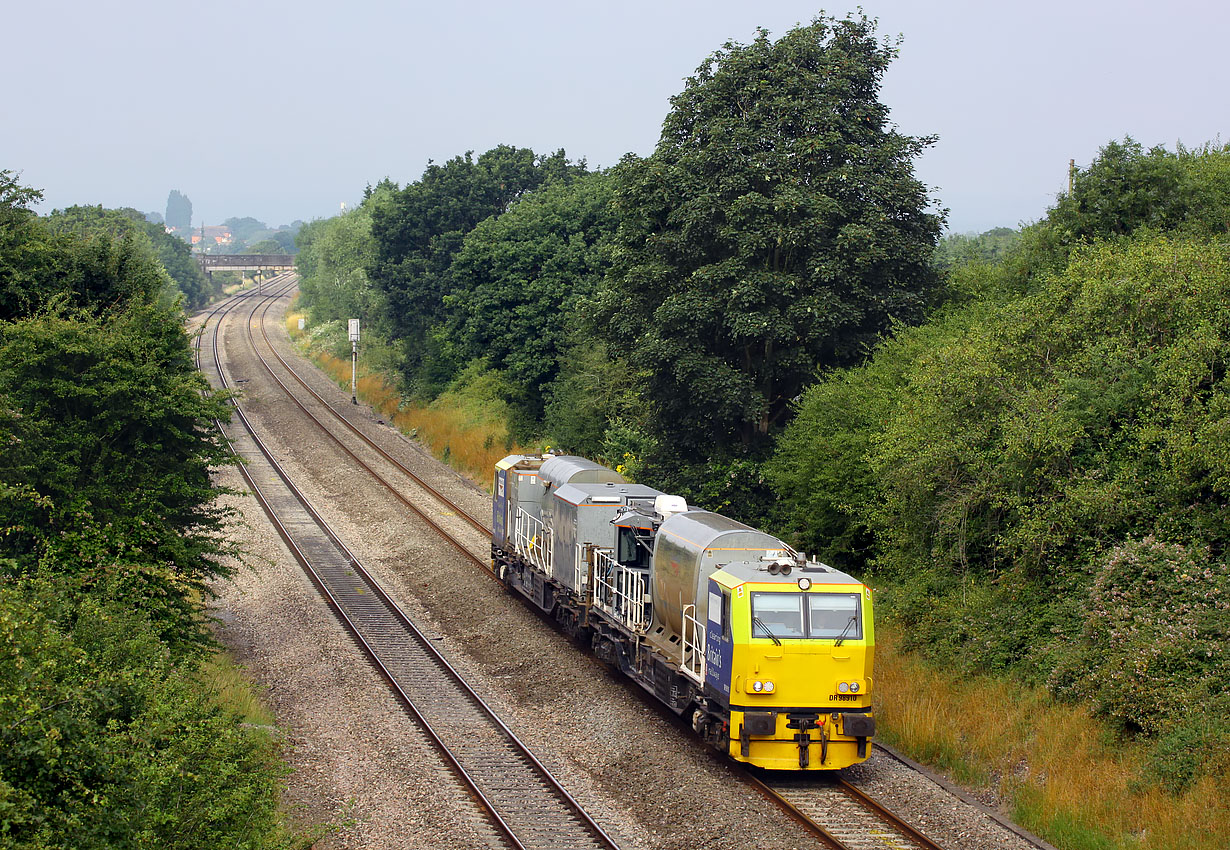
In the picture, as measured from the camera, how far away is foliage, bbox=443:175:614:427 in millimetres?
45156

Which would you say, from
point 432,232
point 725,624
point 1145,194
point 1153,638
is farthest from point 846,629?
point 432,232

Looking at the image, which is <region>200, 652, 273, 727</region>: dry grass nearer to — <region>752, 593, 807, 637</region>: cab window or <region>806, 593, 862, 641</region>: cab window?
<region>752, 593, 807, 637</region>: cab window

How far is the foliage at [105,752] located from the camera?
878 centimetres

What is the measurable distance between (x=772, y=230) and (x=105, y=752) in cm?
2032

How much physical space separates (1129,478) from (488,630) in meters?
13.8

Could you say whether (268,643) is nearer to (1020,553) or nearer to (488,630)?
(488,630)

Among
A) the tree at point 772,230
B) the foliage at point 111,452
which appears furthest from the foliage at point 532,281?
the foliage at point 111,452

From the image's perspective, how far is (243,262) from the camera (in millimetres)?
152375

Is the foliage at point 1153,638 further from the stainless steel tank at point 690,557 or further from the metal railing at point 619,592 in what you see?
the metal railing at point 619,592

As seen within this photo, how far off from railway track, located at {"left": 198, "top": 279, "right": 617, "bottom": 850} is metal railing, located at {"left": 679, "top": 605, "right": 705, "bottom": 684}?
9.09 feet

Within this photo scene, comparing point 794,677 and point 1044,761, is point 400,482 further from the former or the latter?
point 1044,761

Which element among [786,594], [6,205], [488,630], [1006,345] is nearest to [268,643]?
[488,630]

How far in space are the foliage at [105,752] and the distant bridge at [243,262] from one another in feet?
429

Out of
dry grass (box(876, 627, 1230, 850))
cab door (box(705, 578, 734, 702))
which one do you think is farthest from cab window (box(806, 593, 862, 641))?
dry grass (box(876, 627, 1230, 850))
